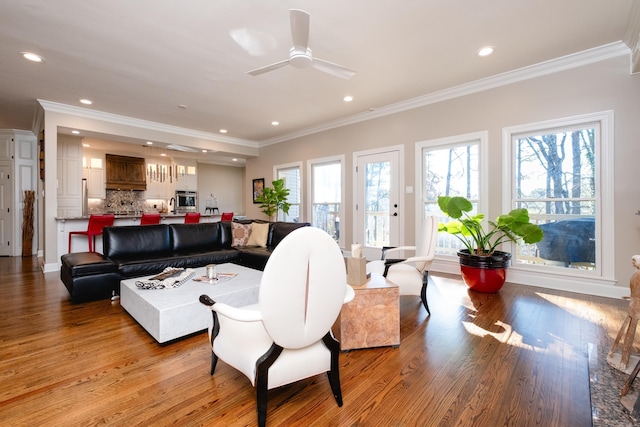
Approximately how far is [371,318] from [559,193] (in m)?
3.27

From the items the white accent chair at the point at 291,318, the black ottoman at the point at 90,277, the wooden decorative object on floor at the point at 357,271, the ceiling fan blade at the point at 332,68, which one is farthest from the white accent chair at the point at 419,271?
the black ottoman at the point at 90,277

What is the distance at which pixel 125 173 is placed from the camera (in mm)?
8016

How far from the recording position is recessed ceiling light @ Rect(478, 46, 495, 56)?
322cm

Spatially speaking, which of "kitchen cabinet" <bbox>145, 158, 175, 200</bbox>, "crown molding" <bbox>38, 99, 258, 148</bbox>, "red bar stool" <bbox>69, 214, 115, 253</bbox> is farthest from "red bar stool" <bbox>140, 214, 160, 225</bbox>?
"kitchen cabinet" <bbox>145, 158, 175, 200</bbox>

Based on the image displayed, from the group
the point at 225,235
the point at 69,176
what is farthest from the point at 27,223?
the point at 225,235

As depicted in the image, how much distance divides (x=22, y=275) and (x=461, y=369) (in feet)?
20.3

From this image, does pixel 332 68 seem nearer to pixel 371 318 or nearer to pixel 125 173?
pixel 371 318

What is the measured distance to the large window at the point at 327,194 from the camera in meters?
6.13

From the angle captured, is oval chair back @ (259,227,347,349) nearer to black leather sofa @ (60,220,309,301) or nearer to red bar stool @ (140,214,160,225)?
black leather sofa @ (60,220,309,301)

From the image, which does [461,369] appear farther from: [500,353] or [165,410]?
[165,410]

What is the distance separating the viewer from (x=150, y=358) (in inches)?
79.5

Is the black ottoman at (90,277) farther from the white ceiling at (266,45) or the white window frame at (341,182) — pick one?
the white window frame at (341,182)

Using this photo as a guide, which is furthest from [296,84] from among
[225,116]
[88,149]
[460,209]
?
[88,149]

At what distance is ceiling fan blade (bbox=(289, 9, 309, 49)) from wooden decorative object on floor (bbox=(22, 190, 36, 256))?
759 cm
